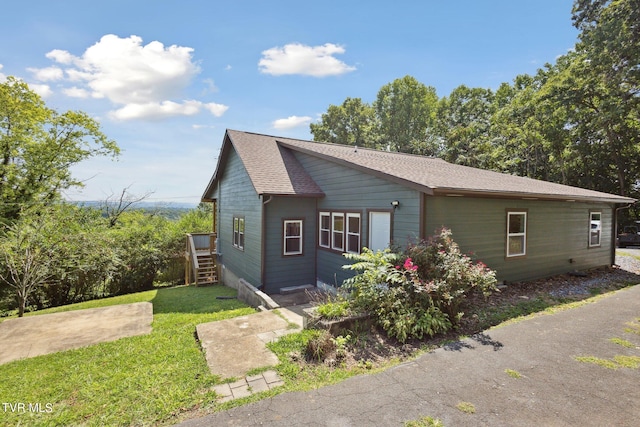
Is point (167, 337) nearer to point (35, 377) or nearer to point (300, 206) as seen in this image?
point (35, 377)

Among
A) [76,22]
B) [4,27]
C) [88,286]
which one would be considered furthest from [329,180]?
[4,27]

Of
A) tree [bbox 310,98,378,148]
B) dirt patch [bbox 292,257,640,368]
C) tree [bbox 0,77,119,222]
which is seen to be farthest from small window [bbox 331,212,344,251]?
tree [bbox 310,98,378,148]

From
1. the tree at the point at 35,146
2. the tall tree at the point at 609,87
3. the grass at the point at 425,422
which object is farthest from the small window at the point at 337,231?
the tall tree at the point at 609,87

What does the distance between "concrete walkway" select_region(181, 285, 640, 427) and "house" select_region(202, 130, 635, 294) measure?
2.89m

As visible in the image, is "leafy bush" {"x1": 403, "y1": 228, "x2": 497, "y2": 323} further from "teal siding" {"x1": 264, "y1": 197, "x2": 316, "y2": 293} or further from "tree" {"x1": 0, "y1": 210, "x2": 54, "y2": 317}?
"tree" {"x1": 0, "y1": 210, "x2": 54, "y2": 317}

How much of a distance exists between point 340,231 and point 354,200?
124 centimetres

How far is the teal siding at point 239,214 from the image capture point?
1036 cm

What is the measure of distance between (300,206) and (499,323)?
6.57 m

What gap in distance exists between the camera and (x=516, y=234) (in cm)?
886

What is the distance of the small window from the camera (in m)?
9.60

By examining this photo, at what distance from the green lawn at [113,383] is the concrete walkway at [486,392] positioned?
2.37 feet

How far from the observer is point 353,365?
185 inches

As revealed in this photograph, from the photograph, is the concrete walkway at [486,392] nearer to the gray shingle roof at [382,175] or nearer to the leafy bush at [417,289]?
the leafy bush at [417,289]

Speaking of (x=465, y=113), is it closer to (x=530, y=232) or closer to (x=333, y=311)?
(x=530, y=232)
